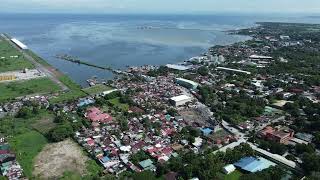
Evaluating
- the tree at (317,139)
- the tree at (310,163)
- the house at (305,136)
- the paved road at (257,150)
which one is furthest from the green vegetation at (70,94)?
the tree at (310,163)

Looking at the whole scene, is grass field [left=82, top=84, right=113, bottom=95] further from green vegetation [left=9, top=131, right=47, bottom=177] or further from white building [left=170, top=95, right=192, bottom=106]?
green vegetation [left=9, top=131, right=47, bottom=177]

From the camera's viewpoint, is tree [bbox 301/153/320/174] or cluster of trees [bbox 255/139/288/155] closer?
tree [bbox 301/153/320/174]

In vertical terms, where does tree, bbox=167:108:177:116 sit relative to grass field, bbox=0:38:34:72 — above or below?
below

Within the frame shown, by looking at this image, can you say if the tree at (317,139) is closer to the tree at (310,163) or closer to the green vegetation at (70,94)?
the tree at (310,163)

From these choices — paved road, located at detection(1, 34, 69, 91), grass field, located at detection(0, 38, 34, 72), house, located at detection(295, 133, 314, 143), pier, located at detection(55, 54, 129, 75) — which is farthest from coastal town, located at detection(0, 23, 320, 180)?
pier, located at detection(55, 54, 129, 75)

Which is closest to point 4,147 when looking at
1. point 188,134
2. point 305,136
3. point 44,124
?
point 44,124

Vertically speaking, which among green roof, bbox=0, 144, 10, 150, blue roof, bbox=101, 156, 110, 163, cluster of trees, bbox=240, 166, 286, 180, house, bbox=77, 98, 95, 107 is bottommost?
blue roof, bbox=101, 156, 110, 163

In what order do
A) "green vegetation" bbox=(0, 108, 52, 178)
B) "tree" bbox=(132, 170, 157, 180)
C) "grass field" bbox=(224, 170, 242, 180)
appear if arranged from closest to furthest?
"tree" bbox=(132, 170, 157, 180) → "grass field" bbox=(224, 170, 242, 180) → "green vegetation" bbox=(0, 108, 52, 178)

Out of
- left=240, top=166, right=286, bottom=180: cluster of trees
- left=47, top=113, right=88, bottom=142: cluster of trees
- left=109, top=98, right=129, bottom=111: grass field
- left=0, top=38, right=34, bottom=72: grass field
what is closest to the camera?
left=240, top=166, right=286, bottom=180: cluster of trees
